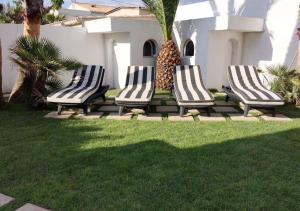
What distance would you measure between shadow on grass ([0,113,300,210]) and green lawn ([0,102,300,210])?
0.6 inches

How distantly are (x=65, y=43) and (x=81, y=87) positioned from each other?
494cm

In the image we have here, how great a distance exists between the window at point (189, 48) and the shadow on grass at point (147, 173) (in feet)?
29.4

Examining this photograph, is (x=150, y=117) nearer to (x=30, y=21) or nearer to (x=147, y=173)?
(x=147, y=173)

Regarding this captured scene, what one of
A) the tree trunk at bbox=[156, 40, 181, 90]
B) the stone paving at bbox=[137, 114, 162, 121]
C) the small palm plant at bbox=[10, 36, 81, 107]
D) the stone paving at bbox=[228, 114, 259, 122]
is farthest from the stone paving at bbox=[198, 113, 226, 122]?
the tree trunk at bbox=[156, 40, 181, 90]

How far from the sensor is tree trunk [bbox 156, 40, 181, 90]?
14141 millimetres

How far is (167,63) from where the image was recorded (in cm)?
1420

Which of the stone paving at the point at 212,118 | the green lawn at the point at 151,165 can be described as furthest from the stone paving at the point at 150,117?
the stone paving at the point at 212,118

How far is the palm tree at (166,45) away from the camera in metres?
13.6

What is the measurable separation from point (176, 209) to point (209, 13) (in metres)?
14.7

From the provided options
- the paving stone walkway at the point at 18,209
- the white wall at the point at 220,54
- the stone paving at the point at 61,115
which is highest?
the white wall at the point at 220,54

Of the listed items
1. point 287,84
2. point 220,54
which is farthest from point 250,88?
Result: point 220,54

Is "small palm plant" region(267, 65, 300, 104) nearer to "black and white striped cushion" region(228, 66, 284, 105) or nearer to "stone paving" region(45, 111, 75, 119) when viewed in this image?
"black and white striped cushion" region(228, 66, 284, 105)

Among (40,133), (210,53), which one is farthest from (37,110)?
(210,53)

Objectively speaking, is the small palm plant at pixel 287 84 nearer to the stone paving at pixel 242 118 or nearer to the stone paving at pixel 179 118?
the stone paving at pixel 242 118
